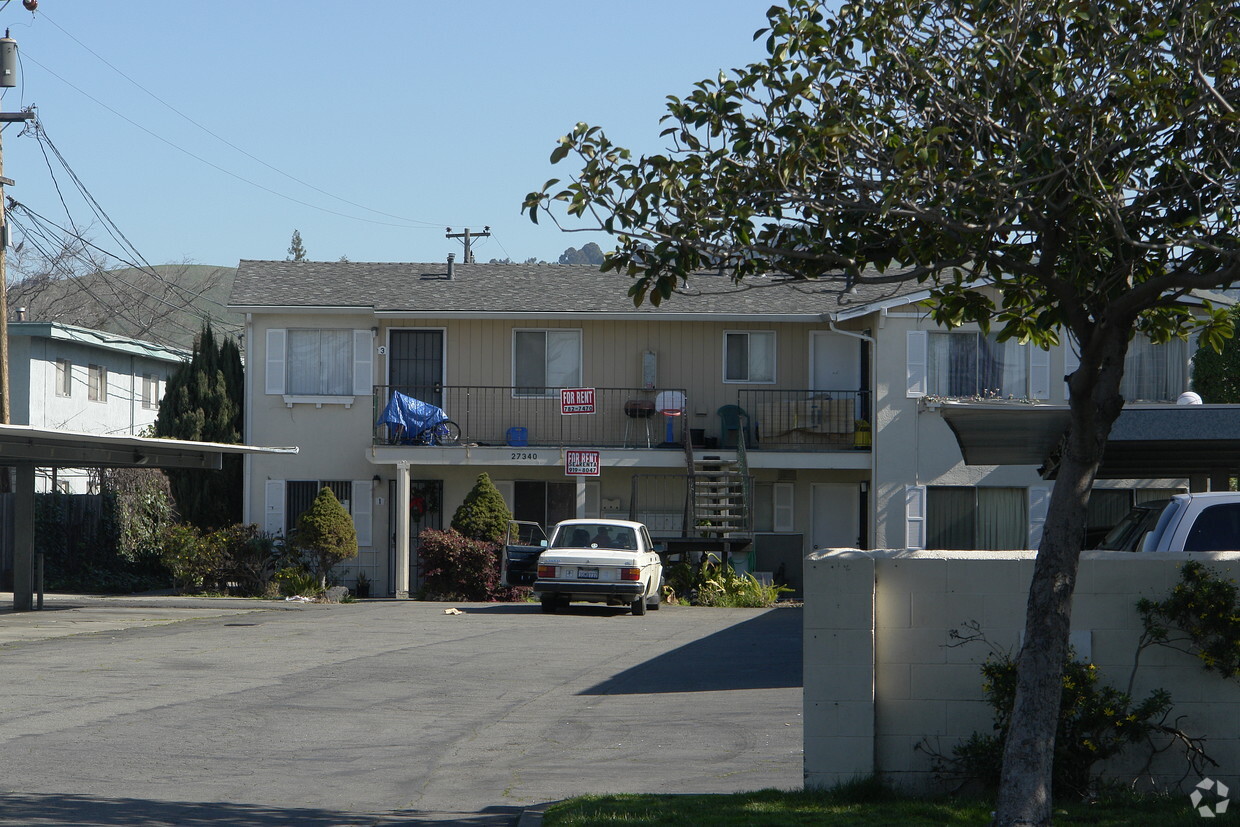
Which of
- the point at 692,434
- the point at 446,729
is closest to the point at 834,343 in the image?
the point at 692,434

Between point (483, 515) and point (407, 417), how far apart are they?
2.65 meters

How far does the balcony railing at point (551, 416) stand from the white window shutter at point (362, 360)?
456 millimetres

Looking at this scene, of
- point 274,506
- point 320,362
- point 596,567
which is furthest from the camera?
point 320,362

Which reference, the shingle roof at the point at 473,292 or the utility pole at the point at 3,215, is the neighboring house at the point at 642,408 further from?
the utility pole at the point at 3,215

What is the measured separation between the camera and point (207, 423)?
28234mm

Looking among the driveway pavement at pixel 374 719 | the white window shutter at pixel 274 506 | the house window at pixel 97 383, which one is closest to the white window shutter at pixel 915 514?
the driveway pavement at pixel 374 719

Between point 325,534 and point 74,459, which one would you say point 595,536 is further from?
point 74,459

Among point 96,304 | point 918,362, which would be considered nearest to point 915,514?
point 918,362

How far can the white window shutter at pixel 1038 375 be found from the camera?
26172 millimetres

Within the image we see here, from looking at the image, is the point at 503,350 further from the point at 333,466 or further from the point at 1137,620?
the point at 1137,620

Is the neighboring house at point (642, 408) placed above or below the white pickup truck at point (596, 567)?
above

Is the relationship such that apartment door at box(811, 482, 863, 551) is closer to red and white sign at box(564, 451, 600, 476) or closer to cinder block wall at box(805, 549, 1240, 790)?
red and white sign at box(564, 451, 600, 476)

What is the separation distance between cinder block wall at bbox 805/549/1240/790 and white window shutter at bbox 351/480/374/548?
69.4 ft

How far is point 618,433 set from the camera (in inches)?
1115
